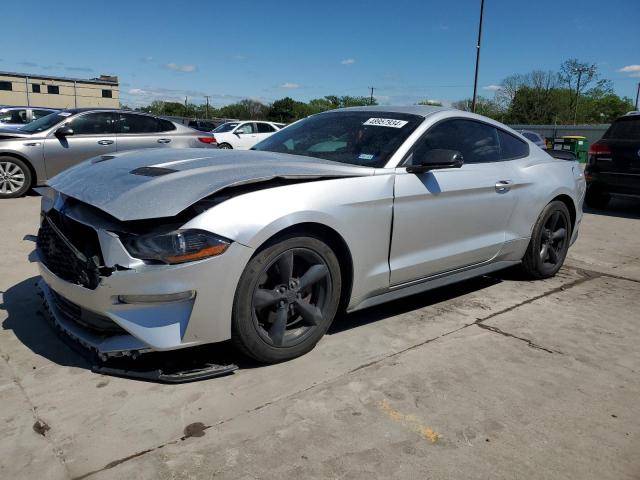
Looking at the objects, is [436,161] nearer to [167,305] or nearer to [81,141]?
[167,305]

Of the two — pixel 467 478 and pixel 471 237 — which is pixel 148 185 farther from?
pixel 471 237

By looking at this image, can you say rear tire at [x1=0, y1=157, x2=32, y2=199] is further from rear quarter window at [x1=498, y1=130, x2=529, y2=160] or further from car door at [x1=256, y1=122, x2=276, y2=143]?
car door at [x1=256, y1=122, x2=276, y2=143]

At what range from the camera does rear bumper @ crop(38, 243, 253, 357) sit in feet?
8.11

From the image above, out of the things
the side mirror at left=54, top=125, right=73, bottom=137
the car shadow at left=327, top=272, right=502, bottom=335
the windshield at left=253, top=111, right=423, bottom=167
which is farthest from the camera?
the side mirror at left=54, top=125, right=73, bottom=137

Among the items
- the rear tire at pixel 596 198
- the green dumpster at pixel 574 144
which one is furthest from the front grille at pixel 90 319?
the green dumpster at pixel 574 144

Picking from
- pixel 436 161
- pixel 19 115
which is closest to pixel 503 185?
pixel 436 161

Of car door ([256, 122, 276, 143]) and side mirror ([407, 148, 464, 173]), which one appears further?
car door ([256, 122, 276, 143])

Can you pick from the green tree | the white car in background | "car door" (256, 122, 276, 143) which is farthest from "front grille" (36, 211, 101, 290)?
the green tree

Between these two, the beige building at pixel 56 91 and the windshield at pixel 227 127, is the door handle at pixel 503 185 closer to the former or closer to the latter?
the windshield at pixel 227 127

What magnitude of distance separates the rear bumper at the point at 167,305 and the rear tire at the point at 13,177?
6714 millimetres

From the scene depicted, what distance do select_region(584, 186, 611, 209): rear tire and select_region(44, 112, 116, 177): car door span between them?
8327mm

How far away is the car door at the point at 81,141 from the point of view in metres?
8.38

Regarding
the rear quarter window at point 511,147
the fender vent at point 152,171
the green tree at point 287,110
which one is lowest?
the fender vent at point 152,171

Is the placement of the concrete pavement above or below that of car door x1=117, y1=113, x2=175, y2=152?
below
